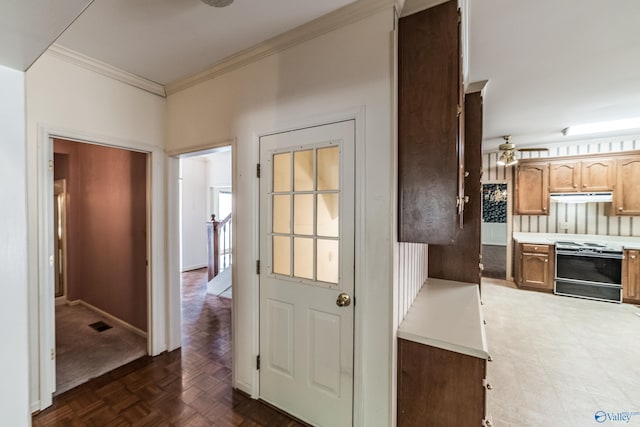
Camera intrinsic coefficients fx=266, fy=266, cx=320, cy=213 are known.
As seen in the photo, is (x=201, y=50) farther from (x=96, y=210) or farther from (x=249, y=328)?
(x=96, y=210)

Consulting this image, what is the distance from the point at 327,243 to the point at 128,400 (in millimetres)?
1996

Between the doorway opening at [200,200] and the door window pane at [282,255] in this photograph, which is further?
the doorway opening at [200,200]

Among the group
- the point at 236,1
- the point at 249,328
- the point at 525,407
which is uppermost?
the point at 236,1

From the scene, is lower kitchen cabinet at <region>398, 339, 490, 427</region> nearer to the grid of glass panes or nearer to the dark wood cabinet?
the grid of glass panes

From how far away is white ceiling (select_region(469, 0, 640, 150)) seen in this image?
1721 mm

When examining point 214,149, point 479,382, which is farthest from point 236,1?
point 479,382

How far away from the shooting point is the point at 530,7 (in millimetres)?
1674

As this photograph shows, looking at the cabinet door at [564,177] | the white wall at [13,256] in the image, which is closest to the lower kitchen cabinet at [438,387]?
the white wall at [13,256]

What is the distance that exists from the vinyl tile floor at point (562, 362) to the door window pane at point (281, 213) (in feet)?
6.74

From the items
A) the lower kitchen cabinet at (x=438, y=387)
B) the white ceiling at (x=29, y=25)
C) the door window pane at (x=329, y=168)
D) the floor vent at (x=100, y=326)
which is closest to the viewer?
the white ceiling at (x=29, y=25)

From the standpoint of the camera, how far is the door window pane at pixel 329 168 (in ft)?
5.60

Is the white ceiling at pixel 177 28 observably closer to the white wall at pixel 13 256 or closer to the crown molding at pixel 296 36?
the crown molding at pixel 296 36

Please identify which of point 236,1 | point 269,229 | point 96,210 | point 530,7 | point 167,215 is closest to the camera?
point 236,1

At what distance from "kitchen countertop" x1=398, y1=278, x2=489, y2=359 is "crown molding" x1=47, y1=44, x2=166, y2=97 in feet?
10.0
